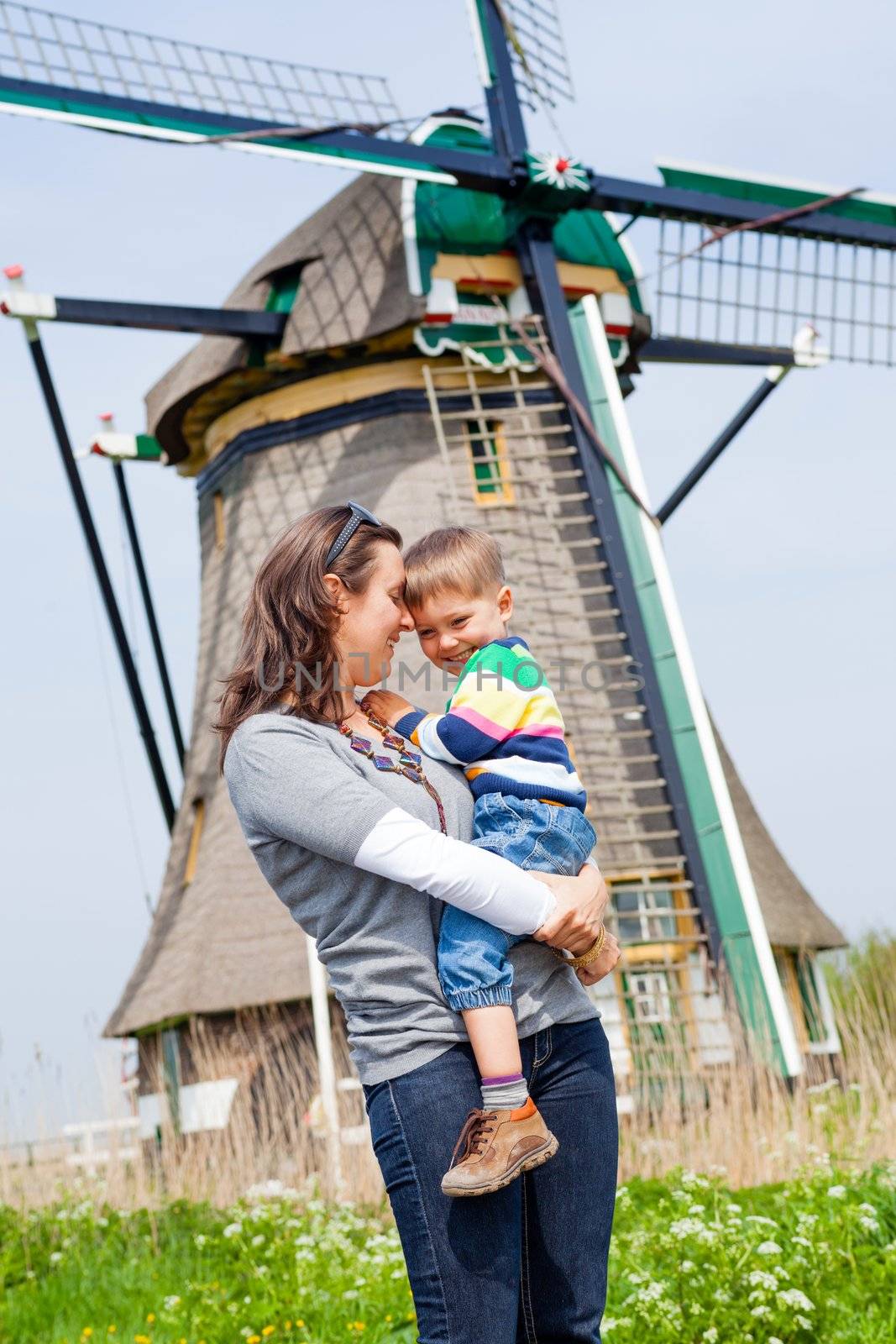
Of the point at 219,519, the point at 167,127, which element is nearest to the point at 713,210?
the point at 167,127

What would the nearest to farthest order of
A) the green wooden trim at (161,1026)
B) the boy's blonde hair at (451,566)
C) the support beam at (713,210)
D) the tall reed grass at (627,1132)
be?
the boy's blonde hair at (451,566)
the tall reed grass at (627,1132)
the green wooden trim at (161,1026)
the support beam at (713,210)

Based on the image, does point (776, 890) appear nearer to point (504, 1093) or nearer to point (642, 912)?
point (642, 912)

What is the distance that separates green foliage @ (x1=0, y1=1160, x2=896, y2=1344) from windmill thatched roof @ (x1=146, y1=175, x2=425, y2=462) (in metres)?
5.10

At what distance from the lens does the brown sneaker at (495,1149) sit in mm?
1663

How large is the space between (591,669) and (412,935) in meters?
6.47

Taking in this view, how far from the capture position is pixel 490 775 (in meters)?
2.01

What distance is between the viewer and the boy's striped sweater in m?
2.01

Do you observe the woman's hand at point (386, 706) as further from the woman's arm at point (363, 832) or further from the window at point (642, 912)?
the window at point (642, 912)

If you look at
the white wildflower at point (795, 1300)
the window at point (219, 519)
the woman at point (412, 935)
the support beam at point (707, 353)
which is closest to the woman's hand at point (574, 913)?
the woman at point (412, 935)

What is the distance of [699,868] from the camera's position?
7.72 metres

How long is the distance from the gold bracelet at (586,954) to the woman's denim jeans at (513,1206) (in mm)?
78

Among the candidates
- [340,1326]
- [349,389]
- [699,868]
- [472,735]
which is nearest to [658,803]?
[699,868]

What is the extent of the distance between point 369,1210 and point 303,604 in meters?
4.42

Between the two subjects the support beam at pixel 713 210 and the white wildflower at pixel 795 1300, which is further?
the support beam at pixel 713 210
